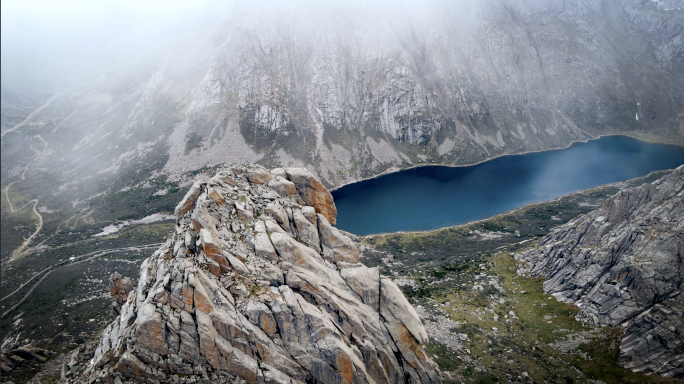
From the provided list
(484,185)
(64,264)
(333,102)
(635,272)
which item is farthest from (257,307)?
(333,102)

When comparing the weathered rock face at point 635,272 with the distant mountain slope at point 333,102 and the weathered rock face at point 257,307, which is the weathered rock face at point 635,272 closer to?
the weathered rock face at point 257,307

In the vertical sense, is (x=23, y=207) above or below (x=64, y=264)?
above

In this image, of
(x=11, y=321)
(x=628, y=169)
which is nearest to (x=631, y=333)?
(x=11, y=321)

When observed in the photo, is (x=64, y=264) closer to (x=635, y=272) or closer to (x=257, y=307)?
(x=257, y=307)

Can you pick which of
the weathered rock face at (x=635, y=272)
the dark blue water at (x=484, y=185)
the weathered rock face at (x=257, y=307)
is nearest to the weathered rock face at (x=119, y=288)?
the weathered rock face at (x=257, y=307)

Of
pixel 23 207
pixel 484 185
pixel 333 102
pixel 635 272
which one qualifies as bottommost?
pixel 635 272

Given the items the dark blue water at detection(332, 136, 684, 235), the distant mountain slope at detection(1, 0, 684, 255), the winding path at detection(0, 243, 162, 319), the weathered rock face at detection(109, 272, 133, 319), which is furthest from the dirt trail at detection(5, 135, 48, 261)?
the dark blue water at detection(332, 136, 684, 235)

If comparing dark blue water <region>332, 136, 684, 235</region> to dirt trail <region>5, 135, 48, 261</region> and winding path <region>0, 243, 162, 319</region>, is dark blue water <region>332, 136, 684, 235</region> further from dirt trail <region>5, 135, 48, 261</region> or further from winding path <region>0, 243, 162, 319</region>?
dirt trail <region>5, 135, 48, 261</region>
